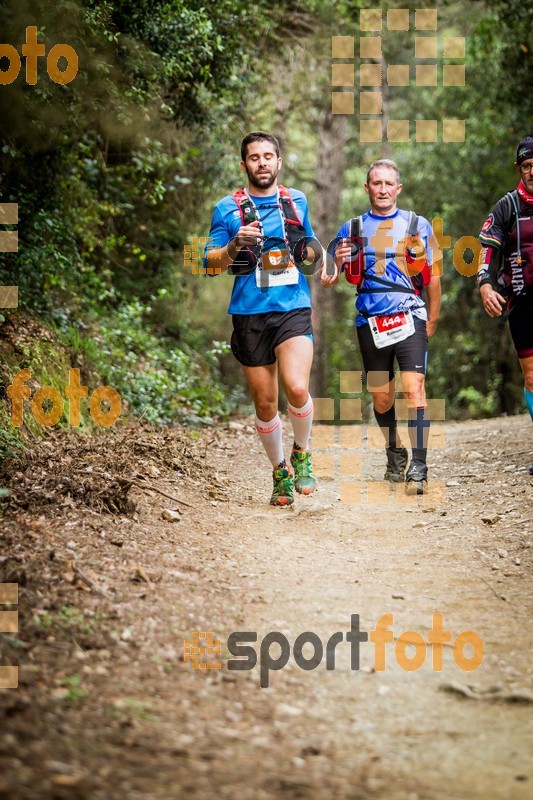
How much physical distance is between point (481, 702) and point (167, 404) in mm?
6851

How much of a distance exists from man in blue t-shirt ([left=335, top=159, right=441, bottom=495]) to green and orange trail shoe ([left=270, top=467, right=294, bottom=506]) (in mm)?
1065

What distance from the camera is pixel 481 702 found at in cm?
332

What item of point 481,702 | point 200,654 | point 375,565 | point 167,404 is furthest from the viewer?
point 167,404

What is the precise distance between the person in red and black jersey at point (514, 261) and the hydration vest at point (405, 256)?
1.65 feet

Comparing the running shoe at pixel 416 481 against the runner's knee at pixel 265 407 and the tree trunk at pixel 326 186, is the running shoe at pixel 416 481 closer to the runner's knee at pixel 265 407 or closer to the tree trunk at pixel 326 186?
the runner's knee at pixel 265 407

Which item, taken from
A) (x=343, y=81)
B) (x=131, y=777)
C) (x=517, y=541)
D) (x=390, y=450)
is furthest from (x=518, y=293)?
(x=343, y=81)

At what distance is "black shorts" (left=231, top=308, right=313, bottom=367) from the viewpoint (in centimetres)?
602

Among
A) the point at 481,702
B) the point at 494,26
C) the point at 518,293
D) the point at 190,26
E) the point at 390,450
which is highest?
the point at 494,26

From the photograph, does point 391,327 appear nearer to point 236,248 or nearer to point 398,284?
point 398,284

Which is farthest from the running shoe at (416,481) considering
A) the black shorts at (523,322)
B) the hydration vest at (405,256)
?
the hydration vest at (405,256)

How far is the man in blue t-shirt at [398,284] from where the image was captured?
6906mm

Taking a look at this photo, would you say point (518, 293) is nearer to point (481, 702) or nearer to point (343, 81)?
point (481, 702)
